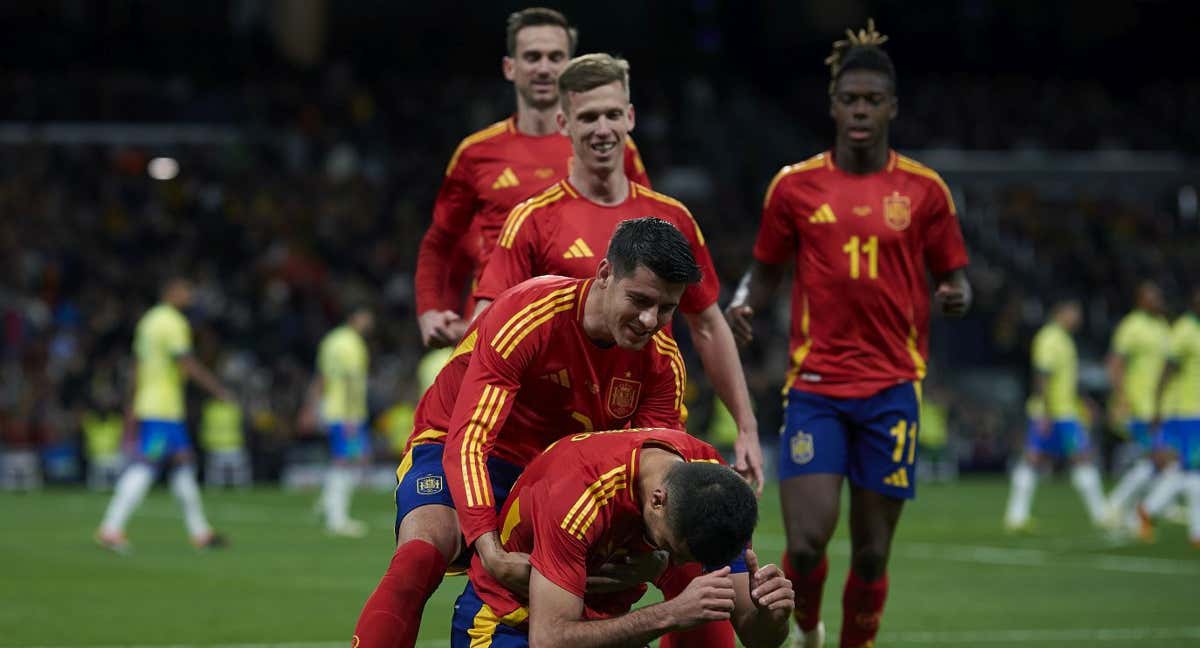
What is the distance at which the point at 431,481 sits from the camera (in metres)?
6.69

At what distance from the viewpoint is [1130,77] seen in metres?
43.7

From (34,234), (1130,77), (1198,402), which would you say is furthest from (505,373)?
(1130,77)

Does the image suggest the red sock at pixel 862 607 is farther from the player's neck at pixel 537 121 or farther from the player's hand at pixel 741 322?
the player's neck at pixel 537 121

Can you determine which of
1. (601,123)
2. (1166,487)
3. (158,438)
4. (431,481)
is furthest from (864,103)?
(1166,487)

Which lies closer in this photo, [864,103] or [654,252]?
[654,252]

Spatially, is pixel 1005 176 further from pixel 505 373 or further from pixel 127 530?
pixel 505 373

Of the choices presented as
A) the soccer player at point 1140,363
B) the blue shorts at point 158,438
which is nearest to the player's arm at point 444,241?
the blue shorts at point 158,438

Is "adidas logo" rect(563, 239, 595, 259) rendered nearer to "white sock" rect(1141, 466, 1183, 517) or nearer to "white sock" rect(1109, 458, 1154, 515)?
"white sock" rect(1141, 466, 1183, 517)

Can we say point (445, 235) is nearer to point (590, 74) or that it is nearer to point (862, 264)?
point (590, 74)

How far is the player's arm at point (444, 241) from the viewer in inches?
337

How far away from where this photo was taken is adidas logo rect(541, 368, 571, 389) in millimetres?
6387

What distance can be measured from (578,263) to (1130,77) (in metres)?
39.2

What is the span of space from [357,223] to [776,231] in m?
23.9

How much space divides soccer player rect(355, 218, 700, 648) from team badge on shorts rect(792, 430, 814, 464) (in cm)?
168
